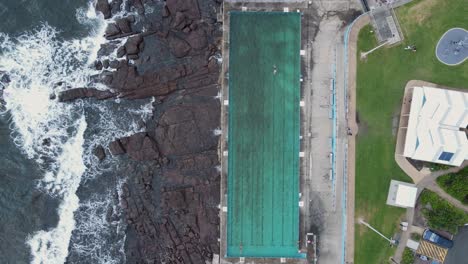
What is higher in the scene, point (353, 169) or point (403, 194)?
point (353, 169)

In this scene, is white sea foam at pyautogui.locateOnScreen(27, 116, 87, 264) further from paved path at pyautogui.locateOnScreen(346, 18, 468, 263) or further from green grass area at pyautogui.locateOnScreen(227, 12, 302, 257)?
paved path at pyautogui.locateOnScreen(346, 18, 468, 263)

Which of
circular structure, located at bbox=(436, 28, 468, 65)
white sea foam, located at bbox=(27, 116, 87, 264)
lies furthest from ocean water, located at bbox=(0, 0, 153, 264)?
circular structure, located at bbox=(436, 28, 468, 65)

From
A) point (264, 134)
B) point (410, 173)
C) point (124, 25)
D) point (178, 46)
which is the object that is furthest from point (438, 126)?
point (124, 25)

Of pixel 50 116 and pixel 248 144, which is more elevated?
pixel 50 116

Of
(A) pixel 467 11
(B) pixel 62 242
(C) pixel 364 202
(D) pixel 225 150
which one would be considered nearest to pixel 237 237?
(D) pixel 225 150

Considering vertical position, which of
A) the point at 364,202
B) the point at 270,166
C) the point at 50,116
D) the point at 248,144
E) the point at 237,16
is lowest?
the point at 364,202

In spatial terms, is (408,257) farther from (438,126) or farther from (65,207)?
(65,207)

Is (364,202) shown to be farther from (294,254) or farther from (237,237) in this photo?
(237,237)
